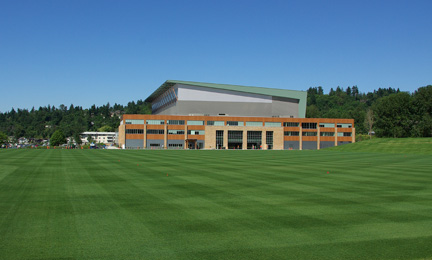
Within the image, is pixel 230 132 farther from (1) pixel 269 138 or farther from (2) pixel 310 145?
(2) pixel 310 145

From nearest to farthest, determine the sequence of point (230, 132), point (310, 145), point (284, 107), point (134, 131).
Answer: point (134, 131) → point (230, 132) → point (310, 145) → point (284, 107)

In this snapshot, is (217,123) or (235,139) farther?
(235,139)

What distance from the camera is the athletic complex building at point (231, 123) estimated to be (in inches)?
4633

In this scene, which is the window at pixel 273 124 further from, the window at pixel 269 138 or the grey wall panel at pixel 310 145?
the grey wall panel at pixel 310 145

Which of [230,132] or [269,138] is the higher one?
[230,132]

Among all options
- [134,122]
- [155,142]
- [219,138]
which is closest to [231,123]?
[219,138]

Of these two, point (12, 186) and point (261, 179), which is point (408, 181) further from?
point (12, 186)

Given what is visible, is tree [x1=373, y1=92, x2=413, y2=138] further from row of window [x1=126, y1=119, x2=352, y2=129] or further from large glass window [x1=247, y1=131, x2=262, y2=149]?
large glass window [x1=247, y1=131, x2=262, y2=149]

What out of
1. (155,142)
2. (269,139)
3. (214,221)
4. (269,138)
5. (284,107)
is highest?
(284,107)

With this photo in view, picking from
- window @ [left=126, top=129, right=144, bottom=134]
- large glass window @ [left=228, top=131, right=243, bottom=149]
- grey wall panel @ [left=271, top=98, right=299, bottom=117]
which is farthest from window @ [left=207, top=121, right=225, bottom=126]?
window @ [left=126, top=129, right=144, bottom=134]

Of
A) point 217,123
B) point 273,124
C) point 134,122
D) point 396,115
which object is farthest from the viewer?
point 396,115

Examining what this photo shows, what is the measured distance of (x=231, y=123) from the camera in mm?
122000

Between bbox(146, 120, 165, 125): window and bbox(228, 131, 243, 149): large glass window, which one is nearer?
bbox(146, 120, 165, 125): window

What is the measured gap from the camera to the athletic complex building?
386 feet
